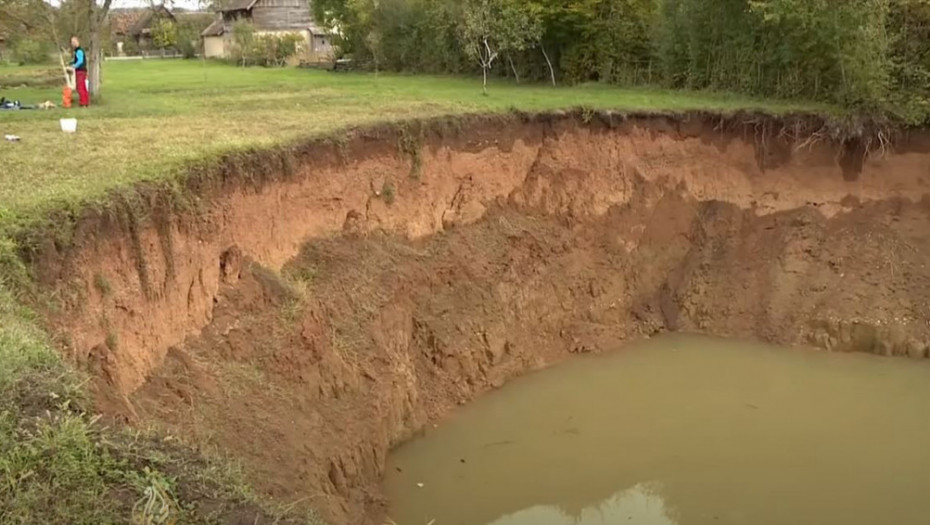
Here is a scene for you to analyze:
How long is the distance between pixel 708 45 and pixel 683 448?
11.2 meters

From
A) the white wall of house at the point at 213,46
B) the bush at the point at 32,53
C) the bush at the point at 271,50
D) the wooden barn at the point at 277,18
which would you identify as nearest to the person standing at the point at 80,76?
the bush at the point at 32,53

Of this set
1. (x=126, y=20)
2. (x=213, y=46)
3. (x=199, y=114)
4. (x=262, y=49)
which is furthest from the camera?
(x=126, y=20)

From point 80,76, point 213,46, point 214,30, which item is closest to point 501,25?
point 80,76

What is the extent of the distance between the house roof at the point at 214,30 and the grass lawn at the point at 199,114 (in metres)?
25.8

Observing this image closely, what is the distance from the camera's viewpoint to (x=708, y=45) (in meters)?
19.2

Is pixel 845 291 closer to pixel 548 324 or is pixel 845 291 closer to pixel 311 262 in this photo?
pixel 548 324

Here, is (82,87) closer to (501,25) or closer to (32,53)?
(501,25)

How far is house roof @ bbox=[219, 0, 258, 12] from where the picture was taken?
45781 mm

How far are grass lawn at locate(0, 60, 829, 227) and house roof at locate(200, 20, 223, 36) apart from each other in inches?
1015

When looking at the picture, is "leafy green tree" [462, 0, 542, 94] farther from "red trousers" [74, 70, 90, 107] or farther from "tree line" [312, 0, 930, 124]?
→ "red trousers" [74, 70, 90, 107]

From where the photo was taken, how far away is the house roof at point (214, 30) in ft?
161

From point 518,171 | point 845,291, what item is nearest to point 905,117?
point 845,291

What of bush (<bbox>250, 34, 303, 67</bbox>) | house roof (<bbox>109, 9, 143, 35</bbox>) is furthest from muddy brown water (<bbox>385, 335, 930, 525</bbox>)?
house roof (<bbox>109, 9, 143, 35</bbox>)

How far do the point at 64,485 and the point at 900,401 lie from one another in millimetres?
11613
